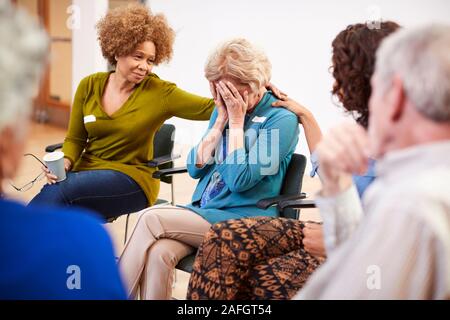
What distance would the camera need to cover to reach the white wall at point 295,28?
4.88 meters

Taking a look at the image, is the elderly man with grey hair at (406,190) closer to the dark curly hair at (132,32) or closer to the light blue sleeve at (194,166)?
the light blue sleeve at (194,166)

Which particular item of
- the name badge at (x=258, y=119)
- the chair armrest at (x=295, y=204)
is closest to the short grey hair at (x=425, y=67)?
the chair armrest at (x=295, y=204)

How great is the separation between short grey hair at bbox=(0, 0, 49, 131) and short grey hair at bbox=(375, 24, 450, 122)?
0.62m

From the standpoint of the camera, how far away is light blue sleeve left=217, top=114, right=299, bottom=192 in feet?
7.87

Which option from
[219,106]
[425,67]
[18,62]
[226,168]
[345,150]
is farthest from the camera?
[219,106]

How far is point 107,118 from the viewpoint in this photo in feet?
9.87

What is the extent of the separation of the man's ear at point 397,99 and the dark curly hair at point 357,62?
764 mm

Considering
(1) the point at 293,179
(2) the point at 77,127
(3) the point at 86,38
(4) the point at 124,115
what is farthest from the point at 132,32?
(3) the point at 86,38

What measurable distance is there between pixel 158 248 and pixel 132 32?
44.3 inches

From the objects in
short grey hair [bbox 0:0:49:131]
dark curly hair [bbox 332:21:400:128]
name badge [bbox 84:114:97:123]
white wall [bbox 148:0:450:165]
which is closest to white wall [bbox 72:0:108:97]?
white wall [bbox 148:0:450:165]

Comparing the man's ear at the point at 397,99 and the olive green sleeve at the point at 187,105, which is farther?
the olive green sleeve at the point at 187,105

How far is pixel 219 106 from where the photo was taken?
262cm

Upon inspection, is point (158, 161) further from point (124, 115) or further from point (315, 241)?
point (315, 241)
